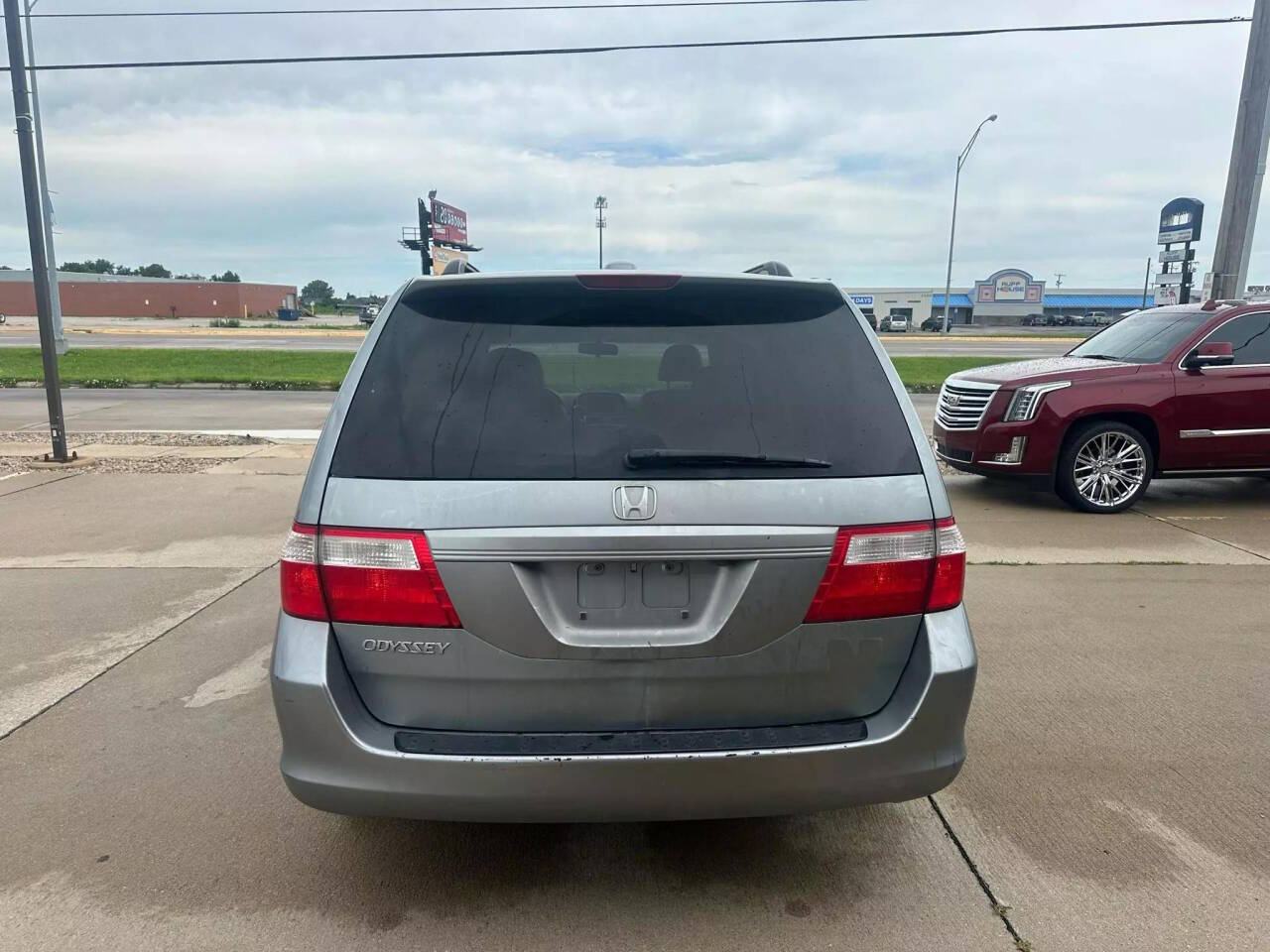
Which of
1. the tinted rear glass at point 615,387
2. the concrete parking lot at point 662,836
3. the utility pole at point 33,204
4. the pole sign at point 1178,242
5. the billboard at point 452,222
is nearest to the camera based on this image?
the tinted rear glass at point 615,387

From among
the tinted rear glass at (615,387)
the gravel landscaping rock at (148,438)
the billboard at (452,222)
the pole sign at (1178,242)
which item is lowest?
the gravel landscaping rock at (148,438)

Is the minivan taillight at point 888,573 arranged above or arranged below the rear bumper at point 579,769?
above

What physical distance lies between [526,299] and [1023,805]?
2481mm

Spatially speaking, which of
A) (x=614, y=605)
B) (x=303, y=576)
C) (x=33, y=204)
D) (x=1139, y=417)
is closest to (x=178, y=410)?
(x=33, y=204)

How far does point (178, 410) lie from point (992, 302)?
279 feet

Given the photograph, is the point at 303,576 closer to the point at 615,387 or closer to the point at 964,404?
the point at 615,387

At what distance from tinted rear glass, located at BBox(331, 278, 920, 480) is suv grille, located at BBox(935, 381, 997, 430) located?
19.3 ft

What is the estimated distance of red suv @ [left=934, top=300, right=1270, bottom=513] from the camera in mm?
7773

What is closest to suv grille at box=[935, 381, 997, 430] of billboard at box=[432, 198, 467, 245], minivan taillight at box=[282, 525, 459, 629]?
minivan taillight at box=[282, 525, 459, 629]

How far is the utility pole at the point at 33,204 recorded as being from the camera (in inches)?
353

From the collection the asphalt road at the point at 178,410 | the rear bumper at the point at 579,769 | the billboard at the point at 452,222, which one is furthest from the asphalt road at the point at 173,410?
the billboard at the point at 452,222

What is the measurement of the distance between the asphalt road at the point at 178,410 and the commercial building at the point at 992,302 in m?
68.5

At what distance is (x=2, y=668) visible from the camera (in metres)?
4.41

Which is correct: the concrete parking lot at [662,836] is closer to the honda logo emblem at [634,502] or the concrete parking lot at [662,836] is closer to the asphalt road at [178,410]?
the honda logo emblem at [634,502]
